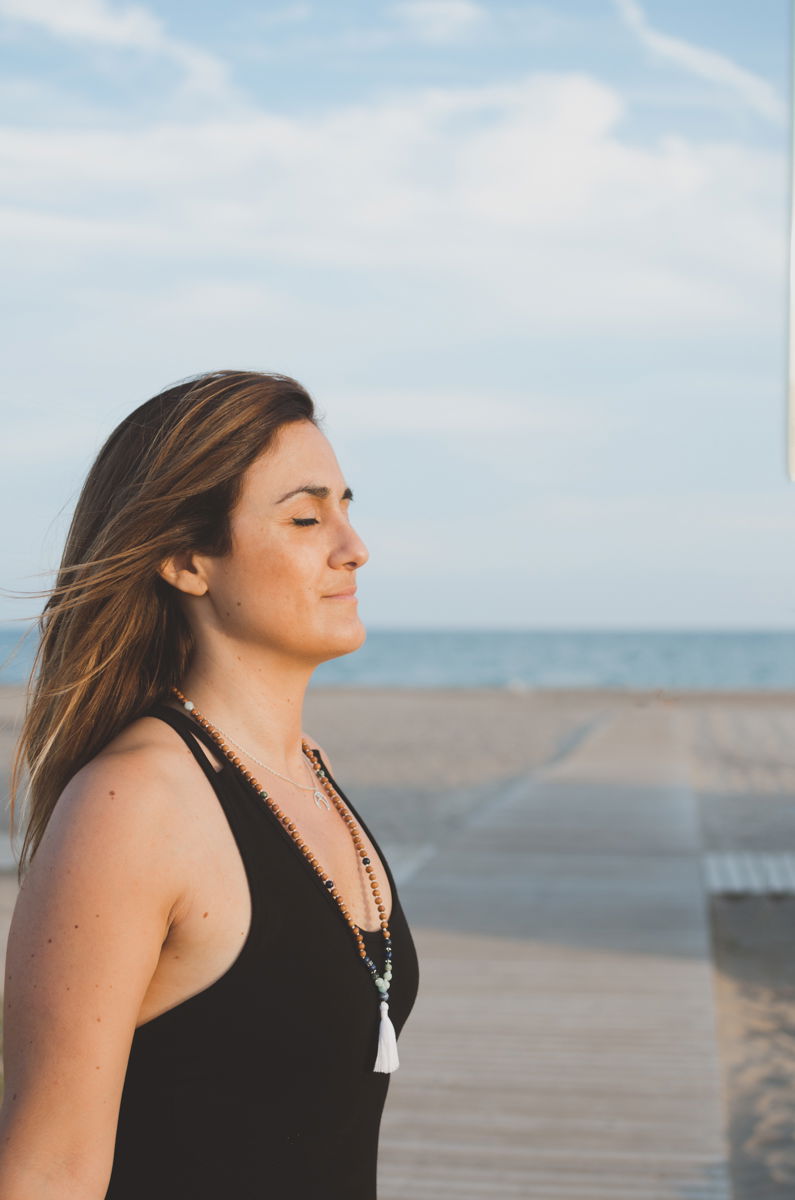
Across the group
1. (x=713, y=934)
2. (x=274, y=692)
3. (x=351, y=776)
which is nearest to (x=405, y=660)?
(x=351, y=776)

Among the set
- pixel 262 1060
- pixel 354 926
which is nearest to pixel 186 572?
pixel 354 926

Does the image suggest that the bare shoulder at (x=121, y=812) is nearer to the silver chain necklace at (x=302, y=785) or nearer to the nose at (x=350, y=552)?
the silver chain necklace at (x=302, y=785)

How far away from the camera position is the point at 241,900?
1514 millimetres

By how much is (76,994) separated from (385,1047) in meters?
0.44

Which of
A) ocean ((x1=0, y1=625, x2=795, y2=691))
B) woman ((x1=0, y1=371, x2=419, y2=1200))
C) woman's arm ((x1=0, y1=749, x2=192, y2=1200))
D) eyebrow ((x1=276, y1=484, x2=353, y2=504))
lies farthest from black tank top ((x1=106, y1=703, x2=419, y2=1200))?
ocean ((x1=0, y1=625, x2=795, y2=691))

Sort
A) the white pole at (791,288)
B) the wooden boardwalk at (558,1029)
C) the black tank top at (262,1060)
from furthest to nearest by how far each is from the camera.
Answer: the wooden boardwalk at (558,1029), the white pole at (791,288), the black tank top at (262,1060)

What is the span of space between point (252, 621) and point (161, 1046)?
0.54m

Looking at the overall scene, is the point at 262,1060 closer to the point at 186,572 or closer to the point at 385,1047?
the point at 385,1047

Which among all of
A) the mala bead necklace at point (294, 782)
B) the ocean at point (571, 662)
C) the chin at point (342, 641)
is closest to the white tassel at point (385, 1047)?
the mala bead necklace at point (294, 782)

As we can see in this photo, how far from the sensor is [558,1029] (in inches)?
239

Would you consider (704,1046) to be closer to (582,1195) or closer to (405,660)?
(582,1195)

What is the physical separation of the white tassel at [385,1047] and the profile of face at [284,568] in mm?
477

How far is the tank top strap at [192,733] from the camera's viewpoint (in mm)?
1590

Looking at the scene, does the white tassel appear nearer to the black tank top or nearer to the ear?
the black tank top
